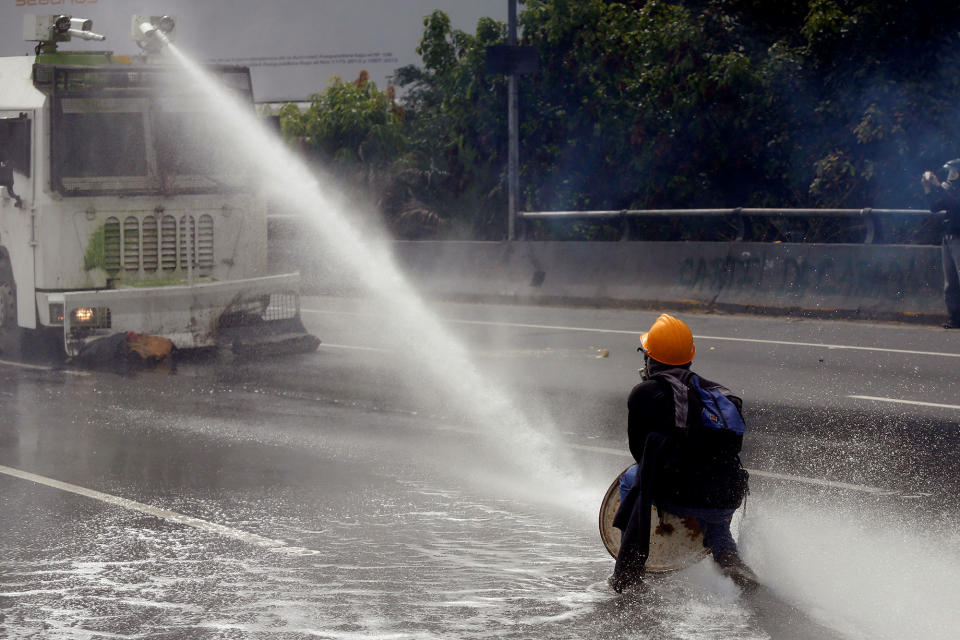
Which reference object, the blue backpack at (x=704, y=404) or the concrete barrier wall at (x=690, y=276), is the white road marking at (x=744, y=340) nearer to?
the concrete barrier wall at (x=690, y=276)

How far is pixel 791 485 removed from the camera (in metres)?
7.55

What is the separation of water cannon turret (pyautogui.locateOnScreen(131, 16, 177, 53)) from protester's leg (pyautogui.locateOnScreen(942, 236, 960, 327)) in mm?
8753

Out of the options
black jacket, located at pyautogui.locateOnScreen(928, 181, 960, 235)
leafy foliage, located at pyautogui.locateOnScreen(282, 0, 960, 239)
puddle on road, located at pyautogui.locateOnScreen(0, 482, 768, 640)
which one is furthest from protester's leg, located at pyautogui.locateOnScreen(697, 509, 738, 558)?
leafy foliage, located at pyautogui.locateOnScreen(282, 0, 960, 239)

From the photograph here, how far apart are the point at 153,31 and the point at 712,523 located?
32.9 feet

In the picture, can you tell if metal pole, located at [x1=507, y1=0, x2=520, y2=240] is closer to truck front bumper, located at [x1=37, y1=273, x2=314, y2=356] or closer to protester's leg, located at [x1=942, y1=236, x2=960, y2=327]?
truck front bumper, located at [x1=37, y1=273, x2=314, y2=356]

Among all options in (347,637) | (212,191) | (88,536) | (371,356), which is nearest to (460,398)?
(371,356)

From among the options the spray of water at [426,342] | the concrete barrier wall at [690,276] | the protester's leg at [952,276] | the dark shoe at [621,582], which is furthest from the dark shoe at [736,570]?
the concrete barrier wall at [690,276]

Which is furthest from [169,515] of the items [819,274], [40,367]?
[819,274]

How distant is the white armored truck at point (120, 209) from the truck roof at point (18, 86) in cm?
2

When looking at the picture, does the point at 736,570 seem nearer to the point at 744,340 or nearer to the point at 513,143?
the point at 744,340

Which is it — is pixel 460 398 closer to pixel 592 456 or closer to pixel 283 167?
pixel 592 456

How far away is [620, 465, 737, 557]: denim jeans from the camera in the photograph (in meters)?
5.30

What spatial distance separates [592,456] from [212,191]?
6309mm

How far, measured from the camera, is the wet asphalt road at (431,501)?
5363 mm
